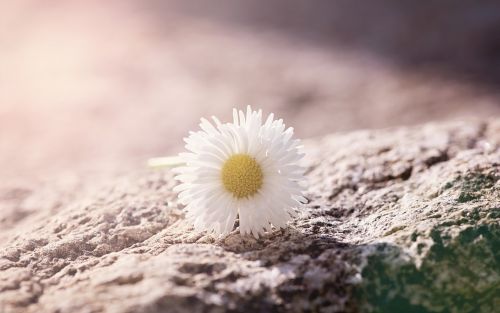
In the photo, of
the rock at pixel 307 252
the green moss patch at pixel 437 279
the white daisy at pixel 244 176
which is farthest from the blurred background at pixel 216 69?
the green moss patch at pixel 437 279

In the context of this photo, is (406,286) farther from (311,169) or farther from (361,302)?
(311,169)

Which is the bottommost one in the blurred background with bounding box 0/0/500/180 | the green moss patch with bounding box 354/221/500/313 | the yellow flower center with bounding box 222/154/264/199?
the green moss patch with bounding box 354/221/500/313

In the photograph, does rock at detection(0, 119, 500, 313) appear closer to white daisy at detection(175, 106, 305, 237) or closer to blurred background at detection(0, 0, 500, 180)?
white daisy at detection(175, 106, 305, 237)

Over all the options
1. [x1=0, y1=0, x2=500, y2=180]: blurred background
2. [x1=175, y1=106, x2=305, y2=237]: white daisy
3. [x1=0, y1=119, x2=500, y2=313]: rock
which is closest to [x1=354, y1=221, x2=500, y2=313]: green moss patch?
[x1=0, y1=119, x2=500, y2=313]: rock

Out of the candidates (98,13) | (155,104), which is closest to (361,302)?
(155,104)

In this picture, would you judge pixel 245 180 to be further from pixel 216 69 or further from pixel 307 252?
pixel 216 69

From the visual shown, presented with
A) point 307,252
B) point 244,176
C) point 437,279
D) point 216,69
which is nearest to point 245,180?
point 244,176
